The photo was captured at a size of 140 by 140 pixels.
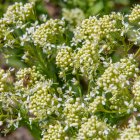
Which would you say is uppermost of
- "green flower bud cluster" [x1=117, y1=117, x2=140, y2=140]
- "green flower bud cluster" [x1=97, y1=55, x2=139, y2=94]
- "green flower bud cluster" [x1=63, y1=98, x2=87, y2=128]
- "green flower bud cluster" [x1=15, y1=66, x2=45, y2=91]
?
"green flower bud cluster" [x1=15, y1=66, x2=45, y2=91]

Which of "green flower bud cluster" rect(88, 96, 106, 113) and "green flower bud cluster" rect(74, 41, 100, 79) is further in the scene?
"green flower bud cluster" rect(74, 41, 100, 79)

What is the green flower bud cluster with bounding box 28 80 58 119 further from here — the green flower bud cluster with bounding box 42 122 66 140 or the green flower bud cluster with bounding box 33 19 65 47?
the green flower bud cluster with bounding box 33 19 65 47

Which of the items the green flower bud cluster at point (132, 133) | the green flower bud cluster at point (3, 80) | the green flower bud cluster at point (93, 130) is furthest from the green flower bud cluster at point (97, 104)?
the green flower bud cluster at point (3, 80)

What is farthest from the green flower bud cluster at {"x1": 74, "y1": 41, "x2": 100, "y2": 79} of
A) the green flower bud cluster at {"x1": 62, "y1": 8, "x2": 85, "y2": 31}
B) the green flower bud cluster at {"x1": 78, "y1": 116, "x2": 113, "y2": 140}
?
the green flower bud cluster at {"x1": 62, "y1": 8, "x2": 85, "y2": 31}

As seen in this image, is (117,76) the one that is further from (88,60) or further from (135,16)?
(135,16)

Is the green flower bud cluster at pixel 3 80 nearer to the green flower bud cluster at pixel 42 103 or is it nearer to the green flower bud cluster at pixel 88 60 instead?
the green flower bud cluster at pixel 42 103
